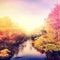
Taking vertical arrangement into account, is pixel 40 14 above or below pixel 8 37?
above

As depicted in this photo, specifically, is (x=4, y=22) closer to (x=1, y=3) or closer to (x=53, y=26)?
Answer: (x=1, y=3)

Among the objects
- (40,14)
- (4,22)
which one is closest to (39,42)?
(40,14)

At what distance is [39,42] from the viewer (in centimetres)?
173

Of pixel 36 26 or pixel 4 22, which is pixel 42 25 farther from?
pixel 4 22

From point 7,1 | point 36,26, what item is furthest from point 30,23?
point 7,1

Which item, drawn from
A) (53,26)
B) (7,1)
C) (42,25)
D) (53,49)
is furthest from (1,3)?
(53,49)

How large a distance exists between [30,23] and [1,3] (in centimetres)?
38

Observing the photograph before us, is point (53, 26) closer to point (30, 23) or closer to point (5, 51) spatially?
point (30, 23)

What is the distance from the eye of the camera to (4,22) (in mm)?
1758

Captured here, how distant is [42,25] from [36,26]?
0.06m

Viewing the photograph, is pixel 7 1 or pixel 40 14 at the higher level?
pixel 7 1

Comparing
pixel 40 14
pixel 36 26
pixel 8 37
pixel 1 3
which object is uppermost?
pixel 1 3

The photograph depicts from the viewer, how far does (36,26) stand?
1754 mm

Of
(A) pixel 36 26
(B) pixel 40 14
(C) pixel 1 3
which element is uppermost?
(C) pixel 1 3
